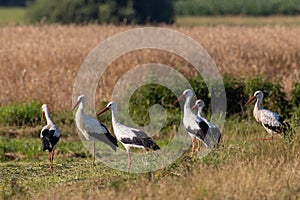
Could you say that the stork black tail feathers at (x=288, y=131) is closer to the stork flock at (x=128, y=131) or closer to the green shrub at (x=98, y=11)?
the stork flock at (x=128, y=131)

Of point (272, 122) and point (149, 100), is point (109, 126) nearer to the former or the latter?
point (149, 100)

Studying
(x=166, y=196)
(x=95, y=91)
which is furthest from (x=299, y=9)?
(x=166, y=196)

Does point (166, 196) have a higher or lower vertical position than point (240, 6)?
higher

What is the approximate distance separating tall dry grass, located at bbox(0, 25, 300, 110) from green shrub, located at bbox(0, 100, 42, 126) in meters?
1.03

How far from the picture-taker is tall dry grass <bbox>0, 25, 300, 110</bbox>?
61.3ft

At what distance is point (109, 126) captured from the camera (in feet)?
54.1

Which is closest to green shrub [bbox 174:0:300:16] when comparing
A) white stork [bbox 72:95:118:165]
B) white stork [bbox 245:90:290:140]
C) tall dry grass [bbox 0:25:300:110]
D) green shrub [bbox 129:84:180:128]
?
tall dry grass [bbox 0:25:300:110]

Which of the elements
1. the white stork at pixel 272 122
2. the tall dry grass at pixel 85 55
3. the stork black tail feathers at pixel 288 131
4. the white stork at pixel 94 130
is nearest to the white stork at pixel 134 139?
the white stork at pixel 94 130

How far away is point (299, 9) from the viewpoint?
200 ft

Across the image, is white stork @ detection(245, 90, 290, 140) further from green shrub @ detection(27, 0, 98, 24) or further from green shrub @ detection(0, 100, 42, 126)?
green shrub @ detection(27, 0, 98, 24)

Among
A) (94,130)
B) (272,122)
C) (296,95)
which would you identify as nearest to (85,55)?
(296,95)

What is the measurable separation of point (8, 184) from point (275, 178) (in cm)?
343

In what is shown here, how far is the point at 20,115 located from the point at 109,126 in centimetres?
169

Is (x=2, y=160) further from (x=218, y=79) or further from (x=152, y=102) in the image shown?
(x=218, y=79)
